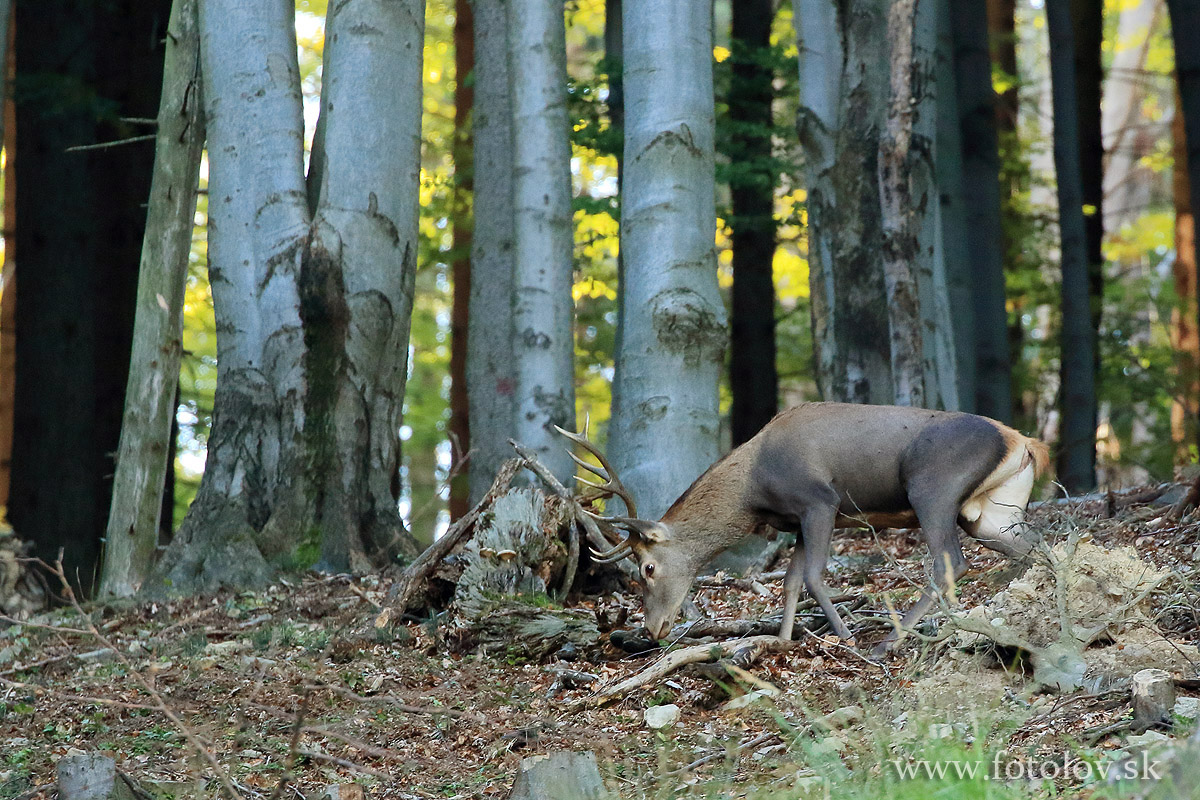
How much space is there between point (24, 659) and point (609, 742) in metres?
4.01

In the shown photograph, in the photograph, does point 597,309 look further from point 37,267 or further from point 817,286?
point 817,286

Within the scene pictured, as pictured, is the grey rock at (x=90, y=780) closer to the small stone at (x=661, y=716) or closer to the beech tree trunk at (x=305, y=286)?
the small stone at (x=661, y=716)

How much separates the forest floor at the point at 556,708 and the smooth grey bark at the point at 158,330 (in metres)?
2.14

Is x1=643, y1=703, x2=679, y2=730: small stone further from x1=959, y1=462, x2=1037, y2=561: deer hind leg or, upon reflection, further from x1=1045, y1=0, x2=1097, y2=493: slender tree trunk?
x1=1045, y1=0, x2=1097, y2=493: slender tree trunk

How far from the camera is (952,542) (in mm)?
6359

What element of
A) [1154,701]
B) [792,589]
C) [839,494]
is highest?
[839,494]

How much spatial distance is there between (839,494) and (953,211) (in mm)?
8601

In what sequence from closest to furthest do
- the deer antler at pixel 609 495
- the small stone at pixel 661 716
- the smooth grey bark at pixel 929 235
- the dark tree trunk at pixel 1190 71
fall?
the small stone at pixel 661 716 → the deer antler at pixel 609 495 → the smooth grey bark at pixel 929 235 → the dark tree trunk at pixel 1190 71

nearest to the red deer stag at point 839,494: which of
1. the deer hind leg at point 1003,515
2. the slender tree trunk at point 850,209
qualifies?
the deer hind leg at point 1003,515

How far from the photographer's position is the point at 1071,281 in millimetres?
15172

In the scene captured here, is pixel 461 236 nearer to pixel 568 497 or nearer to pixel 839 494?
pixel 568 497

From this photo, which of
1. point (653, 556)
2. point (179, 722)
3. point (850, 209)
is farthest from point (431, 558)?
point (850, 209)

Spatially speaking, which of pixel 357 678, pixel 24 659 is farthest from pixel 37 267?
pixel 357 678

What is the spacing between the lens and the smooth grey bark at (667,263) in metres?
8.56
